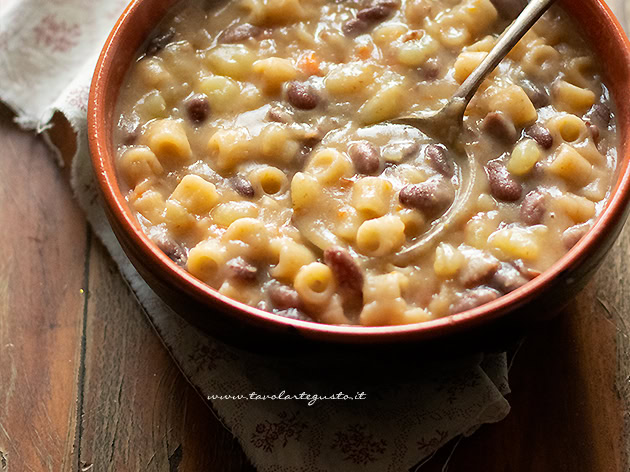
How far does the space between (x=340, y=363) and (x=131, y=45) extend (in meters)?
1.20

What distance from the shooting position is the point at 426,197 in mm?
2283

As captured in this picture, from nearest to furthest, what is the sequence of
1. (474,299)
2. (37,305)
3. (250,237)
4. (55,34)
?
(474,299), (250,237), (37,305), (55,34)

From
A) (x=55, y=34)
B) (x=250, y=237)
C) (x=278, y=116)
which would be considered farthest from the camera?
(x=55, y=34)

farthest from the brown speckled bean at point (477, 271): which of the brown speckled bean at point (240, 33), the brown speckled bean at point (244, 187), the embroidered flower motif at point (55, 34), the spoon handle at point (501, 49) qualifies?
the embroidered flower motif at point (55, 34)

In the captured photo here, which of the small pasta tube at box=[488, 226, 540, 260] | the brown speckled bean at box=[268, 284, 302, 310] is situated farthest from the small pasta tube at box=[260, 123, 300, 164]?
the small pasta tube at box=[488, 226, 540, 260]

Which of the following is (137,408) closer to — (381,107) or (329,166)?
(329,166)

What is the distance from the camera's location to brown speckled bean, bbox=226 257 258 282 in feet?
7.27

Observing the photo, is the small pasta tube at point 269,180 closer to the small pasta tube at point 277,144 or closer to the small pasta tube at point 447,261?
the small pasta tube at point 277,144

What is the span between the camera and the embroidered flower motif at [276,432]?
2369mm

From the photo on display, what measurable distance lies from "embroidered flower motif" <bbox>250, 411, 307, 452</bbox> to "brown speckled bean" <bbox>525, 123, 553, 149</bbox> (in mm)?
1057

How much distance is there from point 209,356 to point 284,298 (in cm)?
Answer: 47

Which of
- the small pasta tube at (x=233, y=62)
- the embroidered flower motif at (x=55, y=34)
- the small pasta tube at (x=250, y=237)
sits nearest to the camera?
the small pasta tube at (x=250, y=237)

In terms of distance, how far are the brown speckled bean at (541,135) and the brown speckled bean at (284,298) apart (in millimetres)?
845

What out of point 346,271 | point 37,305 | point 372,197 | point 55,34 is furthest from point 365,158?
point 55,34
